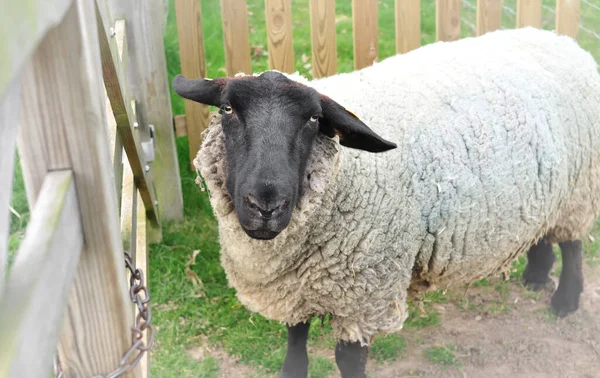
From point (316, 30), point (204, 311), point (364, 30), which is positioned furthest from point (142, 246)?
point (364, 30)

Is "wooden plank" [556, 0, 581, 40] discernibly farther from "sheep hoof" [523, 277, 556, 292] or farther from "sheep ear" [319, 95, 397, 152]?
"sheep ear" [319, 95, 397, 152]

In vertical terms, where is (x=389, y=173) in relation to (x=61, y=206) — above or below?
below

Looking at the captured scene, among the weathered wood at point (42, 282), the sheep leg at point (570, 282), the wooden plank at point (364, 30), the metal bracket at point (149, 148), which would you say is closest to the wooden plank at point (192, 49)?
the metal bracket at point (149, 148)

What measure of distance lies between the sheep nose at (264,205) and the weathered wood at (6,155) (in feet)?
4.63

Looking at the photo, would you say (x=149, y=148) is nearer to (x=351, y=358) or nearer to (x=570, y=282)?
(x=351, y=358)

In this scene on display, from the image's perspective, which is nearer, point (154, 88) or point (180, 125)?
point (154, 88)

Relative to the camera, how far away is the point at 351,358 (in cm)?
305

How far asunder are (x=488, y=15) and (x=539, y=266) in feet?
6.23

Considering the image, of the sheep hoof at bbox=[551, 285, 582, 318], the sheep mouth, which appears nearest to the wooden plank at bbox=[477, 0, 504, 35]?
the sheep hoof at bbox=[551, 285, 582, 318]

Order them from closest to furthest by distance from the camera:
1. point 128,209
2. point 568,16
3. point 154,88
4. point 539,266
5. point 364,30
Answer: point 128,209, point 154,88, point 539,266, point 364,30, point 568,16

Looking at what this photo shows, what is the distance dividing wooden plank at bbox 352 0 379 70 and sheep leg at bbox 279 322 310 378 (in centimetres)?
214

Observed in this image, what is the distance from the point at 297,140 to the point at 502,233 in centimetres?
→ 133

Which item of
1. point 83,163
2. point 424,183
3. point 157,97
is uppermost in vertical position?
point 83,163

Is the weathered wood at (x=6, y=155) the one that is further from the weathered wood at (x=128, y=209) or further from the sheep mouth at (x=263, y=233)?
the weathered wood at (x=128, y=209)
